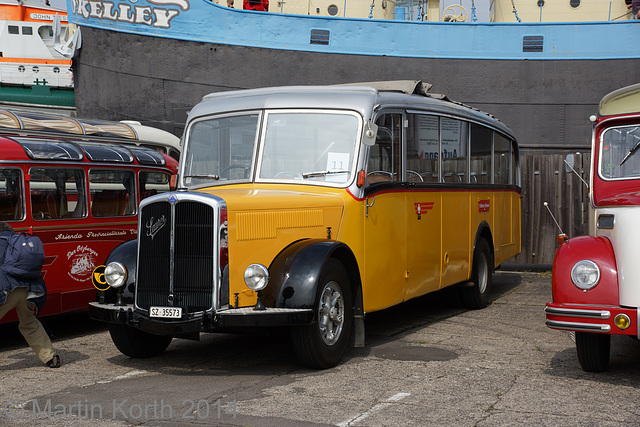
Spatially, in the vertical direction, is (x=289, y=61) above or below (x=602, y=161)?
above

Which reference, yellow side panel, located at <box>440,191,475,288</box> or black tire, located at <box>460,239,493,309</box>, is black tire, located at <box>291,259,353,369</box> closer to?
yellow side panel, located at <box>440,191,475,288</box>

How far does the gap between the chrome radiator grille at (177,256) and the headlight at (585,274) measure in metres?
2.83

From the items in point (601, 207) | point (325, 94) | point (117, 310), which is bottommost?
point (117, 310)

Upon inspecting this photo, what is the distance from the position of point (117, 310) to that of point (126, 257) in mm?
616

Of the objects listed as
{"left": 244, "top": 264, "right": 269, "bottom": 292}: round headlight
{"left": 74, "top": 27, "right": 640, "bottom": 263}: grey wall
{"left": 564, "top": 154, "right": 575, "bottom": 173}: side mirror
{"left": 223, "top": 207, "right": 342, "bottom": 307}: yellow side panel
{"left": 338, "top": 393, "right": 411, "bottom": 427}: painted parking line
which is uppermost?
{"left": 74, "top": 27, "right": 640, "bottom": 263}: grey wall

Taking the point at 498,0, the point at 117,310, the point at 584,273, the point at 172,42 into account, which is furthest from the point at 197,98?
the point at 584,273

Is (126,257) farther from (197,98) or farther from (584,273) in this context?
(197,98)

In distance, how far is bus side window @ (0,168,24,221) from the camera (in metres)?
7.74

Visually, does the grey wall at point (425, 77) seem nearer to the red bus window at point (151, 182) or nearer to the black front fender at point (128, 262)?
the red bus window at point (151, 182)

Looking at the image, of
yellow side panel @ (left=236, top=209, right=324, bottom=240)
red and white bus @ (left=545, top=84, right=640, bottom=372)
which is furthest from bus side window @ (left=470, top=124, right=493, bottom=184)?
yellow side panel @ (left=236, top=209, right=324, bottom=240)

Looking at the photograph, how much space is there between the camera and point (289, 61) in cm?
1823

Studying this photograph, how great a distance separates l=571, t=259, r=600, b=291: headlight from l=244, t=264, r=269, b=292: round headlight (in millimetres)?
2411

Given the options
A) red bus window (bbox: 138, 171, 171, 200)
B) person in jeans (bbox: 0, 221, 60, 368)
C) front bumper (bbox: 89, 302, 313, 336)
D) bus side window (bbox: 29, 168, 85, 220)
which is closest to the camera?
front bumper (bbox: 89, 302, 313, 336)

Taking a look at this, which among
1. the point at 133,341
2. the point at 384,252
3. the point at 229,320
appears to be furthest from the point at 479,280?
the point at 229,320
